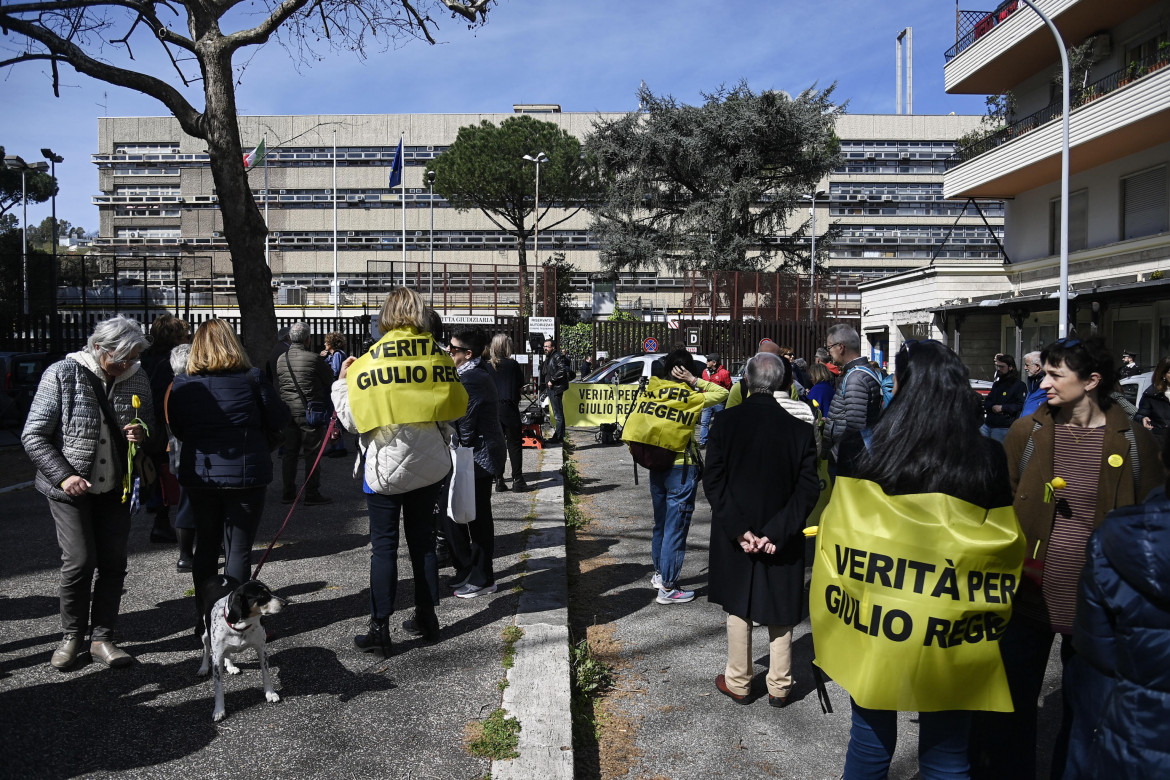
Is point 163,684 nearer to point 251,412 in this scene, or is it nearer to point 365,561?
point 251,412

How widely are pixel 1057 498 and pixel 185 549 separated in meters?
5.48

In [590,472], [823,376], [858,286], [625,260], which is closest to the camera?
[823,376]

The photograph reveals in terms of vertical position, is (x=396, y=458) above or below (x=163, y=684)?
above

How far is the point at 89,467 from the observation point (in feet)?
14.8

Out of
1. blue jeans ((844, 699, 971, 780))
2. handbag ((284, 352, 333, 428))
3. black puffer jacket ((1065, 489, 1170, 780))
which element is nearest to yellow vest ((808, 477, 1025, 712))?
blue jeans ((844, 699, 971, 780))

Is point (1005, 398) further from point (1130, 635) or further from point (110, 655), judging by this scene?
point (110, 655)

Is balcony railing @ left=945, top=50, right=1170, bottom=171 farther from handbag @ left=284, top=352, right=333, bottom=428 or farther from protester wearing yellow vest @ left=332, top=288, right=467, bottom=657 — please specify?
protester wearing yellow vest @ left=332, top=288, right=467, bottom=657

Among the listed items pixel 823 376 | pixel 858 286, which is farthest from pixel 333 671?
pixel 858 286

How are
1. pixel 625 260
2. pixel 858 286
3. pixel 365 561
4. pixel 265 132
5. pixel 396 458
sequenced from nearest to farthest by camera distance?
pixel 396 458 → pixel 365 561 → pixel 858 286 → pixel 625 260 → pixel 265 132

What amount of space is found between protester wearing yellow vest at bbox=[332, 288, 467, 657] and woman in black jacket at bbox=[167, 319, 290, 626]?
0.53 meters

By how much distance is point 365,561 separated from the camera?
22.5 feet

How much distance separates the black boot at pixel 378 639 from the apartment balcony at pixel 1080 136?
19.0 meters

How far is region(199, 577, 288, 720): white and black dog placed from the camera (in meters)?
4.02

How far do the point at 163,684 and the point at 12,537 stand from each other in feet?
14.0
